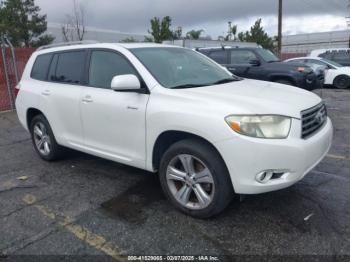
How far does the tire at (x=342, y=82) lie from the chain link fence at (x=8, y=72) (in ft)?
40.8

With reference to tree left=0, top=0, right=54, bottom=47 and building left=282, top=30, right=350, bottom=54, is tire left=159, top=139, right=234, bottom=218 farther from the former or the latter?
building left=282, top=30, right=350, bottom=54

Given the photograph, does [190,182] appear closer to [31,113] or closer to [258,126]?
[258,126]

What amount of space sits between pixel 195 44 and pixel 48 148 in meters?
17.4

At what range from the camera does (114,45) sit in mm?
4266

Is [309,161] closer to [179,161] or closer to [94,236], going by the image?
[179,161]

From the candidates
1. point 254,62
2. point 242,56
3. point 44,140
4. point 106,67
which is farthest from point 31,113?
point 242,56

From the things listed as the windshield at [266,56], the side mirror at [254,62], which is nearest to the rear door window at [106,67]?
the side mirror at [254,62]

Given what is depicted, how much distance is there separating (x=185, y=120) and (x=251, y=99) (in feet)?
2.19

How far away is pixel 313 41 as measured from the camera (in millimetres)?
50125

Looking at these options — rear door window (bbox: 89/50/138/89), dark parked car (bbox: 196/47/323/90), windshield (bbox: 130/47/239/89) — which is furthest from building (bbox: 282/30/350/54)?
rear door window (bbox: 89/50/138/89)

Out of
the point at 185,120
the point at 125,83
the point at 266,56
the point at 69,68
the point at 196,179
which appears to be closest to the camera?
the point at 185,120

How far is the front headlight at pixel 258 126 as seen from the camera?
119 inches

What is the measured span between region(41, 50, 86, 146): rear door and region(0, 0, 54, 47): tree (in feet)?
76.3

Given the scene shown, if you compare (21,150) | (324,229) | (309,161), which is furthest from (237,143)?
(21,150)
